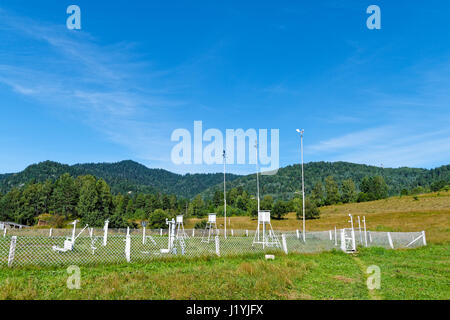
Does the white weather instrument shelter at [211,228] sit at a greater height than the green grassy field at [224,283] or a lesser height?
lesser

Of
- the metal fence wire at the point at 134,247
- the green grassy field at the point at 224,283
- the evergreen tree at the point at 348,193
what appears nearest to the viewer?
the green grassy field at the point at 224,283

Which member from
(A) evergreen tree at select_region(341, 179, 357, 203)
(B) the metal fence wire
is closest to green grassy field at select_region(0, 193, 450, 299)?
(B) the metal fence wire

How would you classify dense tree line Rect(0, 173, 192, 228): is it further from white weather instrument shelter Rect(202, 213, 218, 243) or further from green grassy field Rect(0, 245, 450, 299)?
green grassy field Rect(0, 245, 450, 299)

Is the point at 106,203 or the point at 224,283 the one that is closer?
the point at 224,283

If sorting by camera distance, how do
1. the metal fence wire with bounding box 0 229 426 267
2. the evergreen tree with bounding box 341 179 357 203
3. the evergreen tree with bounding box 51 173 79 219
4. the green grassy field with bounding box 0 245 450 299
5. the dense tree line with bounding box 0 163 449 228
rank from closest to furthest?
1. the green grassy field with bounding box 0 245 450 299
2. the metal fence wire with bounding box 0 229 426 267
3. the dense tree line with bounding box 0 163 449 228
4. the evergreen tree with bounding box 51 173 79 219
5. the evergreen tree with bounding box 341 179 357 203

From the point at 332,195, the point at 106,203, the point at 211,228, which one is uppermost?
the point at 332,195

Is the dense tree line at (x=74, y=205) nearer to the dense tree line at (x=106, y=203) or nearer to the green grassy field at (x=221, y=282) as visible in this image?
the dense tree line at (x=106, y=203)

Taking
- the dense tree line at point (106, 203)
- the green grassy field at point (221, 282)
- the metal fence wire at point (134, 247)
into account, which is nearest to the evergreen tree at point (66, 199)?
the dense tree line at point (106, 203)

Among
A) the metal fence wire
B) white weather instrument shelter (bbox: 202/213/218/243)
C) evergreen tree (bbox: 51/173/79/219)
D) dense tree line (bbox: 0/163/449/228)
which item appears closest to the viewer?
the metal fence wire

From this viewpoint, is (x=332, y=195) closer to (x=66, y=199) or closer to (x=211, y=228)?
(x=211, y=228)

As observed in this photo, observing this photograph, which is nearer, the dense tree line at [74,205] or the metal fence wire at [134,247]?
the metal fence wire at [134,247]

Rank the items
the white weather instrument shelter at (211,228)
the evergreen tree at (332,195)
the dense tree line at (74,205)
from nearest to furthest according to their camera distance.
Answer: the white weather instrument shelter at (211,228) < the dense tree line at (74,205) < the evergreen tree at (332,195)

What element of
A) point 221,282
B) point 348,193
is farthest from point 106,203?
point 221,282
